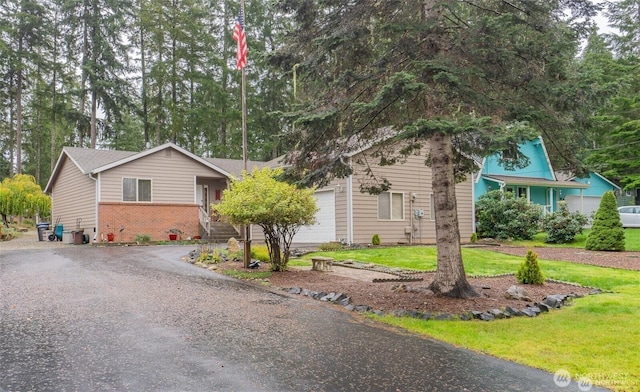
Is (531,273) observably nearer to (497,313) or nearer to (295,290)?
(497,313)

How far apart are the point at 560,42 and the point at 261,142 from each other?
29758mm

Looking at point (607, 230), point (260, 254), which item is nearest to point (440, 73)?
point (260, 254)

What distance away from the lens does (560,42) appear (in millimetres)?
7086

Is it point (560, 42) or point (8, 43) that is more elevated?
point (8, 43)

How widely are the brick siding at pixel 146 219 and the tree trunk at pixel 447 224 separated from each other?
16633 mm

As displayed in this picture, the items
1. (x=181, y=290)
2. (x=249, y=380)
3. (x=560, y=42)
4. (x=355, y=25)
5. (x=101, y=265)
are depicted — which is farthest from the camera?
(x=101, y=265)

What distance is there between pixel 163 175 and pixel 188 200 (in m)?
1.74

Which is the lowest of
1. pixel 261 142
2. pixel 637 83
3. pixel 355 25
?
pixel 355 25

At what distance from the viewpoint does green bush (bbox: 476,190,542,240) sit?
2069 cm

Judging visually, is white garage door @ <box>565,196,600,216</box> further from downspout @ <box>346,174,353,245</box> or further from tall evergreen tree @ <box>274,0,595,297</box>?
tall evergreen tree @ <box>274,0,595,297</box>

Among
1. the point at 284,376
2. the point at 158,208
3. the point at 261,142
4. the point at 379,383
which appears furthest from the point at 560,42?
the point at 261,142

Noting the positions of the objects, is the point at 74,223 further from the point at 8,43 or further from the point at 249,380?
the point at 249,380

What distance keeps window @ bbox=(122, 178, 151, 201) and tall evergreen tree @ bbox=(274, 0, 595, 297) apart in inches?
605

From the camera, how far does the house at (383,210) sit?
18.2 meters
